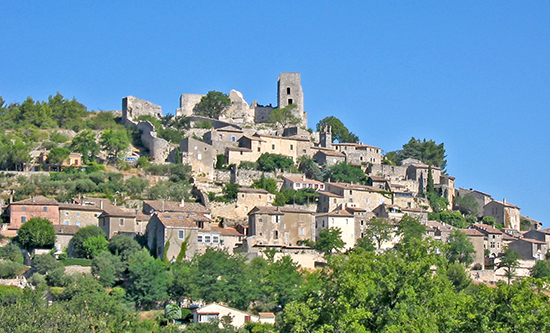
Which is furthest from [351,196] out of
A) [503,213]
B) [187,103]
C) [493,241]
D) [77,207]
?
[187,103]

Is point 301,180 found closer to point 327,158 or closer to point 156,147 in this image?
point 327,158

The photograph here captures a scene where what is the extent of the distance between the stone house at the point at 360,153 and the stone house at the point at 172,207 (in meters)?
24.2

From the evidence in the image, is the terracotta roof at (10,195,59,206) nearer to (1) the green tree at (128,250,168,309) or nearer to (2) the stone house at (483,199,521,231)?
(1) the green tree at (128,250,168,309)

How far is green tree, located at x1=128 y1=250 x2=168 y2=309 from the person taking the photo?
5547 cm

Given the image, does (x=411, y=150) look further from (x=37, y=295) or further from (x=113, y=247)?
(x=37, y=295)

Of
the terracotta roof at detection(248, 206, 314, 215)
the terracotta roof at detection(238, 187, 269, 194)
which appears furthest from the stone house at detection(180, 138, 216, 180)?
the terracotta roof at detection(248, 206, 314, 215)

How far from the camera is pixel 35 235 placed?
61.5 metres

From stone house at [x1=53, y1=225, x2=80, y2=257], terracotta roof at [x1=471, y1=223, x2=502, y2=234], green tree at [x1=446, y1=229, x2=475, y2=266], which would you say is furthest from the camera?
terracotta roof at [x1=471, y1=223, x2=502, y2=234]

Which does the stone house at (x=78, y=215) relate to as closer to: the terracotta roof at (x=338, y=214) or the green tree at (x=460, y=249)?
the terracotta roof at (x=338, y=214)

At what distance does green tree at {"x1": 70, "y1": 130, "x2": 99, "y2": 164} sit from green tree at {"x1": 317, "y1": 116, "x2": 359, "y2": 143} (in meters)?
28.6

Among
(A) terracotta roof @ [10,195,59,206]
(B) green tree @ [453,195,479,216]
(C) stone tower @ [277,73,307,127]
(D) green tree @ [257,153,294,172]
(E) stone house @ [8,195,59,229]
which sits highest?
(C) stone tower @ [277,73,307,127]

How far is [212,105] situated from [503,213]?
111ft

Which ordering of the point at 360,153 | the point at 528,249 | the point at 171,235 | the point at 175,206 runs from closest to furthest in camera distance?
the point at 171,235, the point at 175,206, the point at 528,249, the point at 360,153

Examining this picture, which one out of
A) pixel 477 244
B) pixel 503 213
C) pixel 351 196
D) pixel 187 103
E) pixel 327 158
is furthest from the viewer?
pixel 187 103
